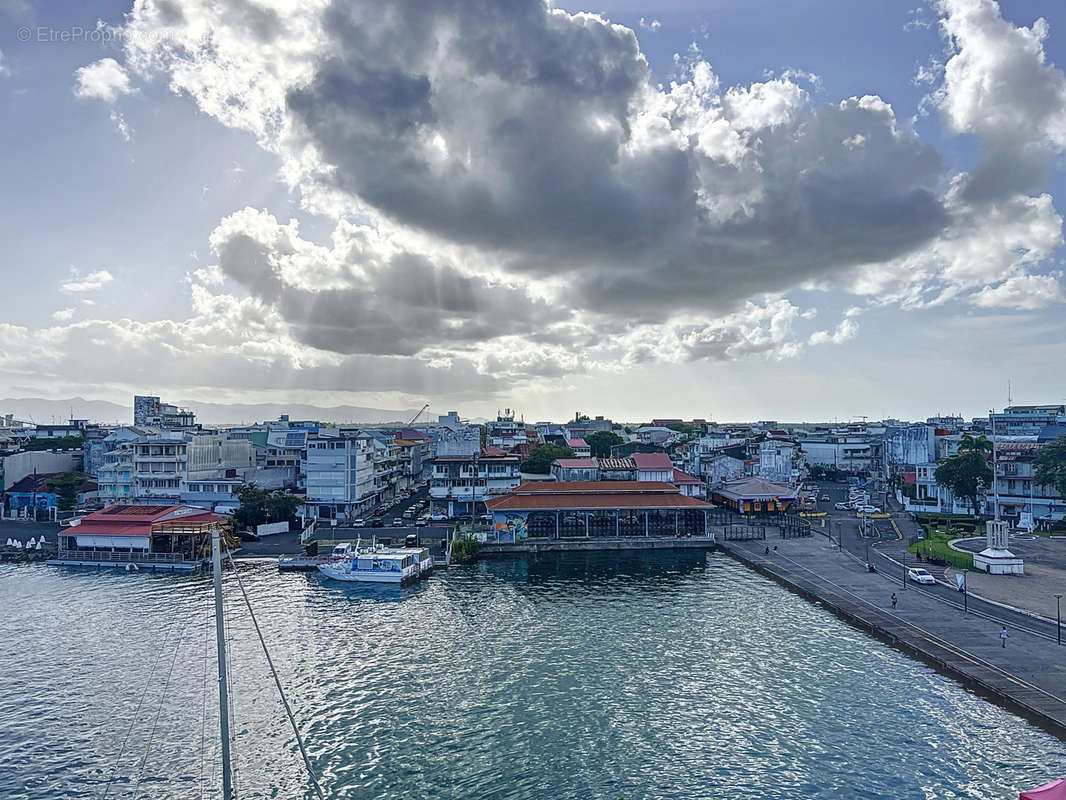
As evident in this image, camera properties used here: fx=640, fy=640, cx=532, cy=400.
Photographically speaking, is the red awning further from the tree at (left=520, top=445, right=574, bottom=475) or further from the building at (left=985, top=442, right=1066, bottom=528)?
the tree at (left=520, top=445, right=574, bottom=475)

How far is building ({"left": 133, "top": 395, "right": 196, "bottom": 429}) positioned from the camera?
13538 centimetres

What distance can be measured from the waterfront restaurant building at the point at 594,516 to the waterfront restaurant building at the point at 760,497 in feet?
62.5

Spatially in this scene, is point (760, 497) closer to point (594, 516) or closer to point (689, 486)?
point (689, 486)

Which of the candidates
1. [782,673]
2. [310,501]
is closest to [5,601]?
[310,501]

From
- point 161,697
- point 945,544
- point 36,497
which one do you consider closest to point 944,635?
point 945,544

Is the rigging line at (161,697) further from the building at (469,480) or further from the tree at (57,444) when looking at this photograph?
the tree at (57,444)

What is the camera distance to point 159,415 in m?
140

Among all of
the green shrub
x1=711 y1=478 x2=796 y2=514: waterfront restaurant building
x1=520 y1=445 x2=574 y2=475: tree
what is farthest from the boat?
x1=711 y1=478 x2=796 y2=514: waterfront restaurant building

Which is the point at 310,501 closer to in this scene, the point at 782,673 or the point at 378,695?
the point at 378,695

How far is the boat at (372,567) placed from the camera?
6219 cm

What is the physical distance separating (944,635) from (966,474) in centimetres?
5513

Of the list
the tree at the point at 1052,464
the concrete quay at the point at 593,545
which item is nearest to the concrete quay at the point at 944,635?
the concrete quay at the point at 593,545

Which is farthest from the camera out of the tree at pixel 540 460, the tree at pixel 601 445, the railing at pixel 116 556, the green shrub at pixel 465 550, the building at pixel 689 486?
the tree at pixel 601 445

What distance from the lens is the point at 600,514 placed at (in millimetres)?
79625
